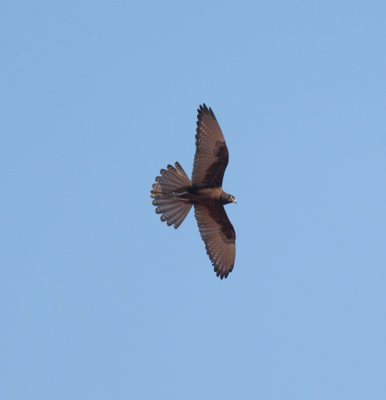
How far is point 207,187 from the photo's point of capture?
28344 millimetres

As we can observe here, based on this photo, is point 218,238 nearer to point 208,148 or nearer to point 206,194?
point 206,194

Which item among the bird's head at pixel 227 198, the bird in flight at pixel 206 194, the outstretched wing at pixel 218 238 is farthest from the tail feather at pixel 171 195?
the bird's head at pixel 227 198

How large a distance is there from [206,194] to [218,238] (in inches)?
58.4

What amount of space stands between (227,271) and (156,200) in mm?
2521

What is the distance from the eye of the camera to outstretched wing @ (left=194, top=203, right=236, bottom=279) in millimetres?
29234

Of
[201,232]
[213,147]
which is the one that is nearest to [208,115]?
[213,147]

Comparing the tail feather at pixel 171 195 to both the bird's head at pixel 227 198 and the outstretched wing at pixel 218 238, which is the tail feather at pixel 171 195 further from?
the bird's head at pixel 227 198

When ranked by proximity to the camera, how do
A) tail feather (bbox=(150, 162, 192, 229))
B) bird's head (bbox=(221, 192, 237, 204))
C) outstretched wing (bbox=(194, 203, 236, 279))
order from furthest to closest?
outstretched wing (bbox=(194, 203, 236, 279))
bird's head (bbox=(221, 192, 237, 204))
tail feather (bbox=(150, 162, 192, 229))

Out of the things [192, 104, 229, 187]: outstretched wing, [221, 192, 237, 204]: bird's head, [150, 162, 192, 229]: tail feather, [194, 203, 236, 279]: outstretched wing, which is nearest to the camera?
[192, 104, 229, 187]: outstretched wing

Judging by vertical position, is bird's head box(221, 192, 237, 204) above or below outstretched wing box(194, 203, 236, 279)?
above

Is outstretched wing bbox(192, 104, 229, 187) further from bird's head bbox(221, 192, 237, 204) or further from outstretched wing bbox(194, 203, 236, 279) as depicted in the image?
outstretched wing bbox(194, 203, 236, 279)

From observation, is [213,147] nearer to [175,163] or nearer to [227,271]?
[175,163]

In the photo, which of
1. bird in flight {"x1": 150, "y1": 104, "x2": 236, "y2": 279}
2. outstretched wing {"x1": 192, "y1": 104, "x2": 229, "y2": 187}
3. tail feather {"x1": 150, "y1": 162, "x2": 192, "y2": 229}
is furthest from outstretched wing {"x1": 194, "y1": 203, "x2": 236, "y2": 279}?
outstretched wing {"x1": 192, "y1": 104, "x2": 229, "y2": 187}

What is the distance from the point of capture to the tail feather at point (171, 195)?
2834 cm
